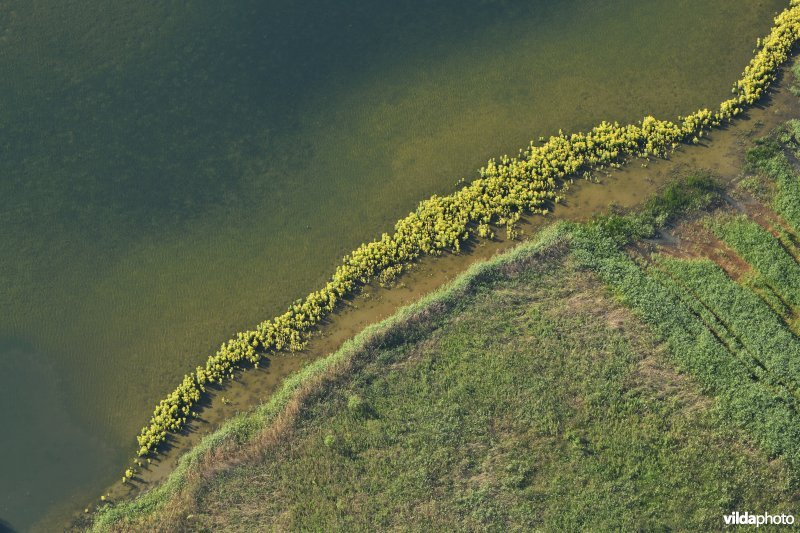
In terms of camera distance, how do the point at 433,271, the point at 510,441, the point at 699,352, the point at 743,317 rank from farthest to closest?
the point at 433,271 < the point at 743,317 < the point at 699,352 < the point at 510,441

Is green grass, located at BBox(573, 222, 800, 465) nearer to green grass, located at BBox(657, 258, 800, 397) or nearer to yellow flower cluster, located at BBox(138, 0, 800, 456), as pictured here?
green grass, located at BBox(657, 258, 800, 397)

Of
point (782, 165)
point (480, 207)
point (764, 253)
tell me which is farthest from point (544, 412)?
point (782, 165)

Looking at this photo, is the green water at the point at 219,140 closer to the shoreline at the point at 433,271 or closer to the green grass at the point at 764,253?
the shoreline at the point at 433,271

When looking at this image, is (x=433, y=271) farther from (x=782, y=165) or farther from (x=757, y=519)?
(x=782, y=165)

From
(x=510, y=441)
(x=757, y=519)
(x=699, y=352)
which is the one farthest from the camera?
(x=699, y=352)

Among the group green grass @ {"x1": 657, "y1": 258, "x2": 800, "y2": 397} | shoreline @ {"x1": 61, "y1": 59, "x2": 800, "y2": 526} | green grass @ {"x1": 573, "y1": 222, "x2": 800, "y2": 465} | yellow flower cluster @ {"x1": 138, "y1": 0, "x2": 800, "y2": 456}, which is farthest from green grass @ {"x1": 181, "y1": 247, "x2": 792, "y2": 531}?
yellow flower cluster @ {"x1": 138, "y1": 0, "x2": 800, "y2": 456}

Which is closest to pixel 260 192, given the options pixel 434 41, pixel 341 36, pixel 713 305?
pixel 341 36

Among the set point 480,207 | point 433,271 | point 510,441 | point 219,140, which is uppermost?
point 219,140
